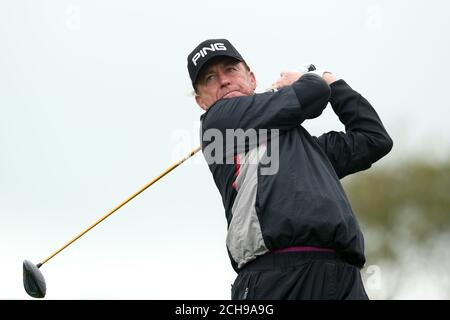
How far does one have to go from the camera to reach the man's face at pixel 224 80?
21.9 feet

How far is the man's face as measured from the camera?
6684 millimetres

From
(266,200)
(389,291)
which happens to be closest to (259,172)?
(266,200)

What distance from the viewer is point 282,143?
20.1ft

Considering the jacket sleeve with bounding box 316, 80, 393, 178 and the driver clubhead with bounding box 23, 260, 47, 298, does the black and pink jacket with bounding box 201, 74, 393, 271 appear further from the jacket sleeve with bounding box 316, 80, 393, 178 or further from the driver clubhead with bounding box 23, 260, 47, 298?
the driver clubhead with bounding box 23, 260, 47, 298

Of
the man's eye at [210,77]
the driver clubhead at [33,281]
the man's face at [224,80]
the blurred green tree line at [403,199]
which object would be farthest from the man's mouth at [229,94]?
→ the blurred green tree line at [403,199]

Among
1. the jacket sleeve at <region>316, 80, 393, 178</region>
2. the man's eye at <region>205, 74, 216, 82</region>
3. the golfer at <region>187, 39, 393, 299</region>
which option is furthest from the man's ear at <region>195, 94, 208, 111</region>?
the jacket sleeve at <region>316, 80, 393, 178</region>

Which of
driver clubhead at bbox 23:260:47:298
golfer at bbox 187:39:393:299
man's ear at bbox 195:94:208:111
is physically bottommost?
driver clubhead at bbox 23:260:47:298

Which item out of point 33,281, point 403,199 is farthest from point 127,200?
point 403,199

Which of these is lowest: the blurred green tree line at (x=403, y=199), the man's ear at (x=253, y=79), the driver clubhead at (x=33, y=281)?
the blurred green tree line at (x=403, y=199)

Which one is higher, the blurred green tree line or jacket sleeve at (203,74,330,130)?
jacket sleeve at (203,74,330,130)

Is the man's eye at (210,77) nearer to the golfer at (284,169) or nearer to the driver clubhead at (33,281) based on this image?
the golfer at (284,169)

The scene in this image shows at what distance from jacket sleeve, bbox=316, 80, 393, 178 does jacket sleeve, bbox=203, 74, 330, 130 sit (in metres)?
0.47
